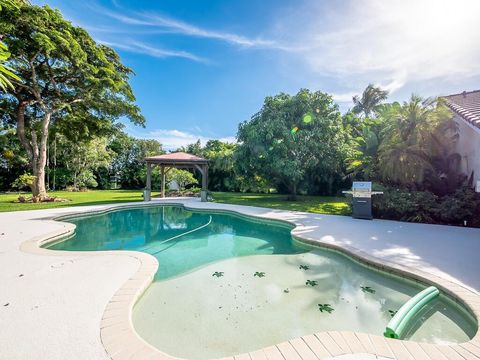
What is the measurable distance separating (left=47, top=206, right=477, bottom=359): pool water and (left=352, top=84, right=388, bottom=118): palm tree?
30088 mm

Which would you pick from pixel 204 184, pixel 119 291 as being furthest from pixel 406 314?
pixel 204 184

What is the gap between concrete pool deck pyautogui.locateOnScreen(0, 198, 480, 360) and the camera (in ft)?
7.61

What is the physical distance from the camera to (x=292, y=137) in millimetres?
15617

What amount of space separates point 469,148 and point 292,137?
868cm

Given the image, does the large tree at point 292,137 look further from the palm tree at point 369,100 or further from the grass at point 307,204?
the palm tree at point 369,100

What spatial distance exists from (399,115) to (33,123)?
80.0 feet

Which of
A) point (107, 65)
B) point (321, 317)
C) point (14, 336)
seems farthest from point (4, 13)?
point (321, 317)

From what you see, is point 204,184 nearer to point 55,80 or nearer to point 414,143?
point 55,80

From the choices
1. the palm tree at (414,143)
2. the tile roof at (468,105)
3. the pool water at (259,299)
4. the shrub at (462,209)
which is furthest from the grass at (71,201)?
the tile roof at (468,105)

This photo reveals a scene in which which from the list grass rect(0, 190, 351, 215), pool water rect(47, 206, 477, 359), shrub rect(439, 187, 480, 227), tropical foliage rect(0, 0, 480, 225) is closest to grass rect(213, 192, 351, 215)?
grass rect(0, 190, 351, 215)

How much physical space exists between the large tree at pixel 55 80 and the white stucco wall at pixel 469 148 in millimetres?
20467

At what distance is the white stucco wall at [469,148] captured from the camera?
9.09 meters

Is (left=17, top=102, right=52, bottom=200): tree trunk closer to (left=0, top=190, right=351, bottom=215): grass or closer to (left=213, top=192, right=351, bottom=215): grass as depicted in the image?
(left=0, top=190, right=351, bottom=215): grass

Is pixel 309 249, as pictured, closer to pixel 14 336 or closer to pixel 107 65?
pixel 14 336
